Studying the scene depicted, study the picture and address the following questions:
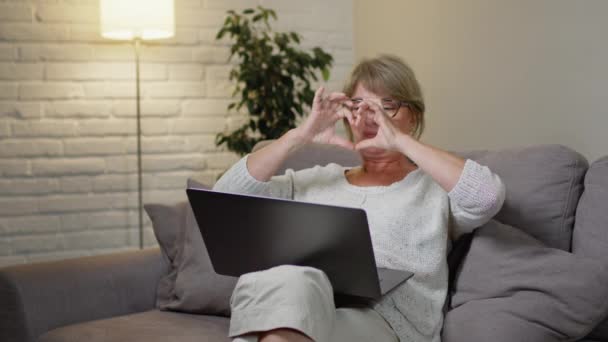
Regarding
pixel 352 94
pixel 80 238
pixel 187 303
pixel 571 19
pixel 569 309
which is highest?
pixel 571 19

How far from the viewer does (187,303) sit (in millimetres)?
2344

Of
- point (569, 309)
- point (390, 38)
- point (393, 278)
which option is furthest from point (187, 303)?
point (390, 38)

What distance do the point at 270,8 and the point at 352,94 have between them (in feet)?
6.30

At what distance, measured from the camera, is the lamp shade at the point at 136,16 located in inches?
133

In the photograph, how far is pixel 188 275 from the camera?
2385mm

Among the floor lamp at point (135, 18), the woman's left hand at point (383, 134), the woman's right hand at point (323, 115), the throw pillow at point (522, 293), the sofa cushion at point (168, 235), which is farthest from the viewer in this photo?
the floor lamp at point (135, 18)

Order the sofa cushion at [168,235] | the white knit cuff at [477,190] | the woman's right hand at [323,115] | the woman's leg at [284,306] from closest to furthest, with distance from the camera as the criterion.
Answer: the woman's leg at [284,306] < the white knit cuff at [477,190] < the woman's right hand at [323,115] < the sofa cushion at [168,235]

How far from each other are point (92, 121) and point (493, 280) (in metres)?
2.39

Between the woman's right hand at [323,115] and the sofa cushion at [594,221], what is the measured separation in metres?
0.62

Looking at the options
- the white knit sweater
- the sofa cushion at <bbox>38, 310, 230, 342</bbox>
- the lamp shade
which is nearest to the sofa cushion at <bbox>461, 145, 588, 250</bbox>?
the white knit sweater

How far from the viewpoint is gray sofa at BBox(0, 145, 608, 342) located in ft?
5.91

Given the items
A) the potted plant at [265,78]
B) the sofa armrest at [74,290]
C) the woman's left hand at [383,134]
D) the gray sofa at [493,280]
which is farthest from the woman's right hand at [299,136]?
the potted plant at [265,78]

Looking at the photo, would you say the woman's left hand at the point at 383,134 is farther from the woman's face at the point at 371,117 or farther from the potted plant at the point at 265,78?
the potted plant at the point at 265,78

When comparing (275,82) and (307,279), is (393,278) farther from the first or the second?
(275,82)
